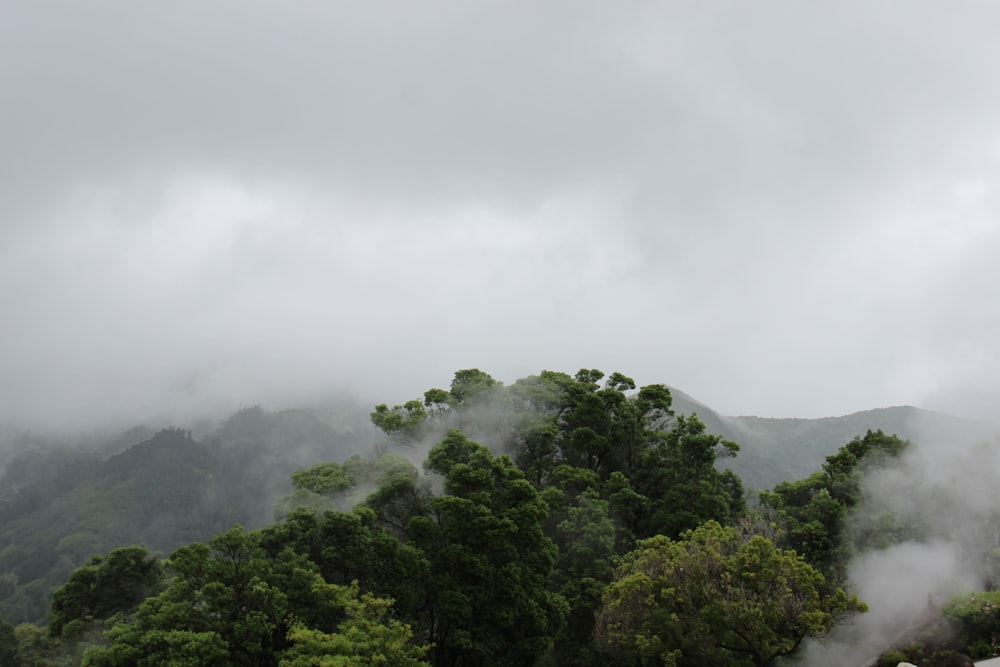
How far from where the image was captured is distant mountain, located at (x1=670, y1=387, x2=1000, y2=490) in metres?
145

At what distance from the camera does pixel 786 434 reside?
7279 inches

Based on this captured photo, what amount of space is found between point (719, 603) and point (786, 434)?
7142 inches

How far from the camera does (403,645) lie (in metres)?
19.4

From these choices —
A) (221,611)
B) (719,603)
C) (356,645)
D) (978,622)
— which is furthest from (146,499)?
(978,622)

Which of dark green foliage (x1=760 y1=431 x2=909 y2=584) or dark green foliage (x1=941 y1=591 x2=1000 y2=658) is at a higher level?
dark green foliage (x1=760 y1=431 x2=909 y2=584)

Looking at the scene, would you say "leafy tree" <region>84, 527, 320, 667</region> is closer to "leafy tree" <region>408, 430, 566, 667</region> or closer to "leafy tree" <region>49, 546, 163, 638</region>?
"leafy tree" <region>408, 430, 566, 667</region>

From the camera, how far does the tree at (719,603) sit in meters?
19.3

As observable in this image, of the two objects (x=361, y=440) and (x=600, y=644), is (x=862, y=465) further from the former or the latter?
(x=361, y=440)

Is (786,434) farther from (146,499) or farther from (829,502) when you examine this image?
(829,502)

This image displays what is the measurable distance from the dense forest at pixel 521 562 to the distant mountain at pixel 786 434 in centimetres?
10287

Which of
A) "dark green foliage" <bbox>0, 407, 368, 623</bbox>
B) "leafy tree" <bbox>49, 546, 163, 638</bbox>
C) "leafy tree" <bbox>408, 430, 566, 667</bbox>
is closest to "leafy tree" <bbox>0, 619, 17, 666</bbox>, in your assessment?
"leafy tree" <bbox>49, 546, 163, 638</bbox>

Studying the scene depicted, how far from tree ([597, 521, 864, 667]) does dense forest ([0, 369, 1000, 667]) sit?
65mm

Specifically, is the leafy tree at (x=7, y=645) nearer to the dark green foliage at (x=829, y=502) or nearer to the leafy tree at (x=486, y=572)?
the leafy tree at (x=486, y=572)

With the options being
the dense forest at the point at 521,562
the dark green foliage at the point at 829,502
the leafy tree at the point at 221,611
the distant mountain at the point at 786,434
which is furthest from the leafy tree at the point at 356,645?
the distant mountain at the point at 786,434
